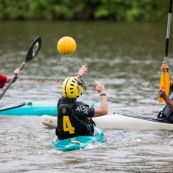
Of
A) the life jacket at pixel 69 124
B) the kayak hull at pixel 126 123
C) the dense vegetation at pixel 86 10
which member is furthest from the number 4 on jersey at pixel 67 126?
the dense vegetation at pixel 86 10

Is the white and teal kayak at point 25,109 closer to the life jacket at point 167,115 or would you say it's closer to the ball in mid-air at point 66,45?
the ball in mid-air at point 66,45

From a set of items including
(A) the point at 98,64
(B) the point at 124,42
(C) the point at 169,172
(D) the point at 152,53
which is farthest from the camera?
(B) the point at 124,42

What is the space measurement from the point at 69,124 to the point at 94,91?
7.03 meters

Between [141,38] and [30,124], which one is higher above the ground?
[30,124]

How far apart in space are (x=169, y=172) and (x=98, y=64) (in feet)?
46.1

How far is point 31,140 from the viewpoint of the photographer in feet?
37.8

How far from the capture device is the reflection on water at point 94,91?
32.3 feet

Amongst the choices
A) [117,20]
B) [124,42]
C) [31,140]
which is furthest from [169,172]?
[117,20]

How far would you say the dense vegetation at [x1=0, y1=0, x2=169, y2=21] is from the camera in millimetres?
47219

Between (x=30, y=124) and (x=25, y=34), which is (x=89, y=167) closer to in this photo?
(x=30, y=124)

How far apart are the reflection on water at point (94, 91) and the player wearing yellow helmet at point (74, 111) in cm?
33

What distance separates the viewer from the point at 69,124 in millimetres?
10328

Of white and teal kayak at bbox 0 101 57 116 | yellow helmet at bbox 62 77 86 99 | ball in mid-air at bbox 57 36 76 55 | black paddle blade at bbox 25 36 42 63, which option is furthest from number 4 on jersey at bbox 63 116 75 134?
black paddle blade at bbox 25 36 42 63

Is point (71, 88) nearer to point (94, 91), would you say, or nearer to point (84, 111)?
point (84, 111)
